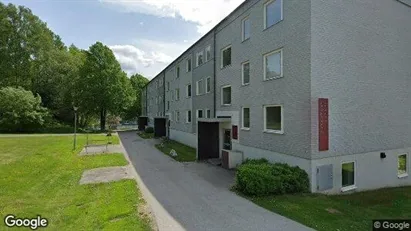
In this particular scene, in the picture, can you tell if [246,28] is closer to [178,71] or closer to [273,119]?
[273,119]

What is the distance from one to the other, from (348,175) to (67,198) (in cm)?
1222

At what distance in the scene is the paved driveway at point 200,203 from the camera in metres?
8.07

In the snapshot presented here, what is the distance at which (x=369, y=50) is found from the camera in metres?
14.1

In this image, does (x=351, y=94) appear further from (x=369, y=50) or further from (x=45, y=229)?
(x=45, y=229)

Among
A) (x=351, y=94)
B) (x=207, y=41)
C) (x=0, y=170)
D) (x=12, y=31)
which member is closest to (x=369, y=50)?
(x=351, y=94)

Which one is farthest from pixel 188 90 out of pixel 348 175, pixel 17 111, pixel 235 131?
pixel 17 111

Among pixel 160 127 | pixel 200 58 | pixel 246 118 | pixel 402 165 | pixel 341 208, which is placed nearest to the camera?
pixel 341 208

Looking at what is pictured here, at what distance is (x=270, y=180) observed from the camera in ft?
36.7

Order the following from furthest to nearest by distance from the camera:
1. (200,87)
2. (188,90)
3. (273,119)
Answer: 1. (188,90)
2. (200,87)
3. (273,119)

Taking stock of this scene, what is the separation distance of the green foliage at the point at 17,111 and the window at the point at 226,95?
38519 millimetres

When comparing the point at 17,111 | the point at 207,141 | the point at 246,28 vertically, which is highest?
the point at 246,28

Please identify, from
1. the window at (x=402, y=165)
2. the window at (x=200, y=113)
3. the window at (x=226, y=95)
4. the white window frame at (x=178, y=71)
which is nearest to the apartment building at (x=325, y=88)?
the window at (x=402, y=165)

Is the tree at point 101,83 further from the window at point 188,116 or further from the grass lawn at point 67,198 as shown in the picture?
the grass lawn at point 67,198

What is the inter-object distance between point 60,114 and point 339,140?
54330 mm
